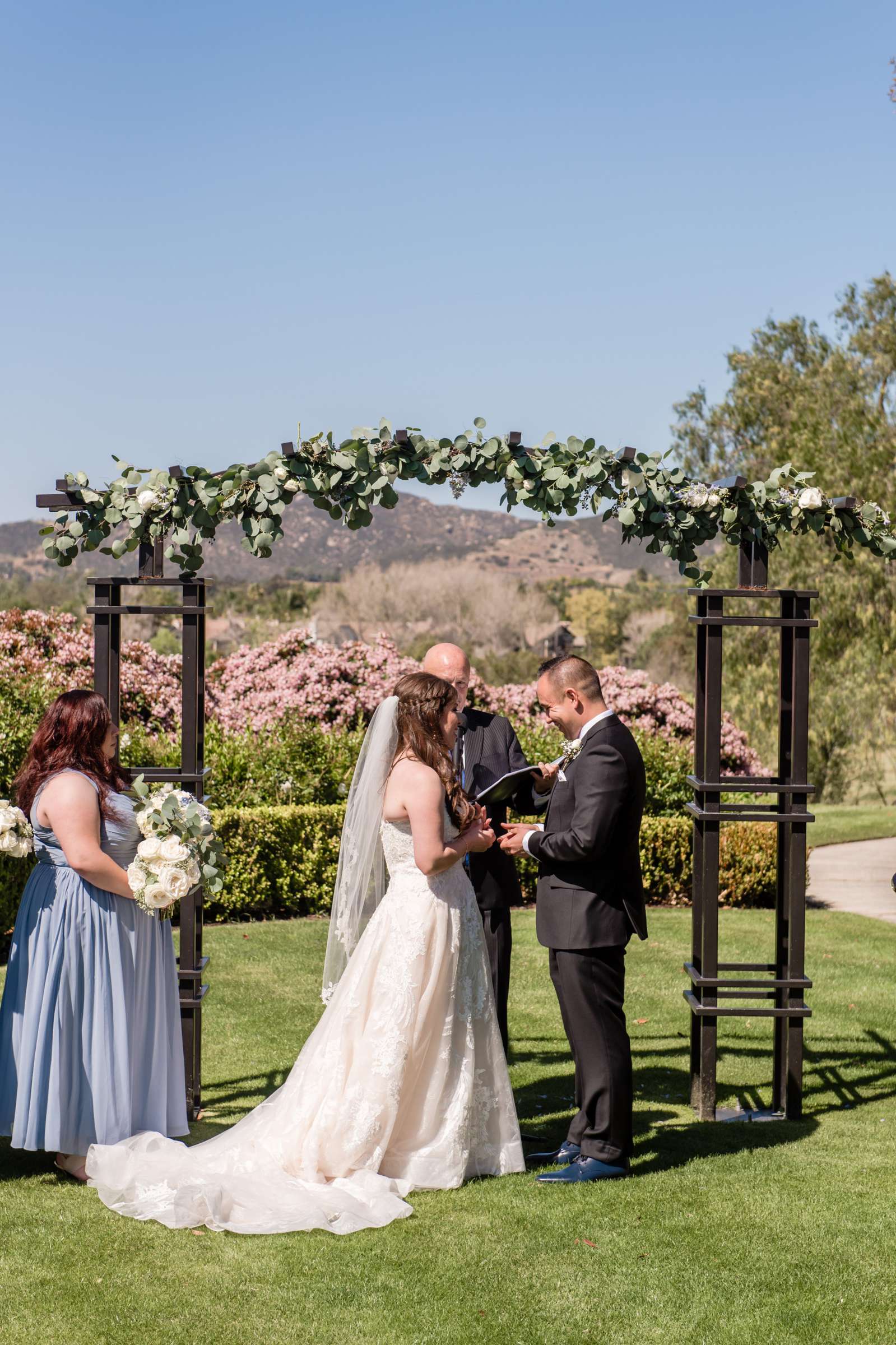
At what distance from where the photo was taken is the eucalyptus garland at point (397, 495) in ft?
16.9

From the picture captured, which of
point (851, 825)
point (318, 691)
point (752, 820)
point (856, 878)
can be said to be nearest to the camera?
point (752, 820)

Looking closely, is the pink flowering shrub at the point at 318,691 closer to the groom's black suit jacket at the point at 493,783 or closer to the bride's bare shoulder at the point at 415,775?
the groom's black suit jacket at the point at 493,783

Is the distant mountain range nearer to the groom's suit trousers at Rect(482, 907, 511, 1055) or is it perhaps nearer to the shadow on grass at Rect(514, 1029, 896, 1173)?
the shadow on grass at Rect(514, 1029, 896, 1173)

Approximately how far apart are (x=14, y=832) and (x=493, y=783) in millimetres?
2039

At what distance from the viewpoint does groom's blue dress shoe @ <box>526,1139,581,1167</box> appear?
4801 millimetres

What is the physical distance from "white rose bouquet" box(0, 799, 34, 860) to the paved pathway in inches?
319

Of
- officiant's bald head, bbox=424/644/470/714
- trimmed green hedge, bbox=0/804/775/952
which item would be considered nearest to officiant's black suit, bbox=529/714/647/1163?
officiant's bald head, bbox=424/644/470/714

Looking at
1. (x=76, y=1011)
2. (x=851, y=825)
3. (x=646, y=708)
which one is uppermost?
(x=646, y=708)

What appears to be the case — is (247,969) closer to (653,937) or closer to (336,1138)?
(653,937)

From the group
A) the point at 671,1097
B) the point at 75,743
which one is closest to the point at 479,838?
the point at 75,743

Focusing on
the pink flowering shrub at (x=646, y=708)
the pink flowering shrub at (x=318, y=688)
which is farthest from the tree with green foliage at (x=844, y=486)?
the pink flowering shrub at (x=318, y=688)

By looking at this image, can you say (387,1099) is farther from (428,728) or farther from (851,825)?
(851,825)

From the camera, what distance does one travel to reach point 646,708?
14.1 meters

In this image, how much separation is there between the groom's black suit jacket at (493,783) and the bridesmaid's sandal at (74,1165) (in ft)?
6.17
